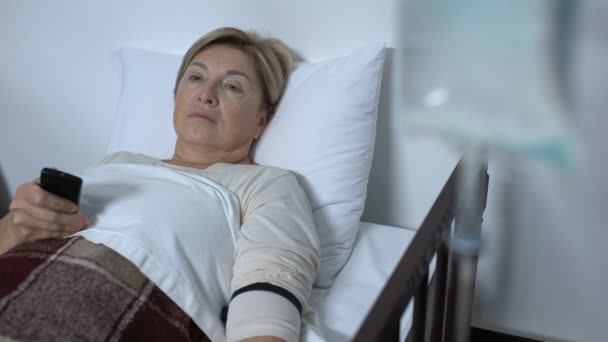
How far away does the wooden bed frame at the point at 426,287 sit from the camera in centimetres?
56

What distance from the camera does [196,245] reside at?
104cm

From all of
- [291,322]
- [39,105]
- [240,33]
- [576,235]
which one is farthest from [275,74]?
[39,105]

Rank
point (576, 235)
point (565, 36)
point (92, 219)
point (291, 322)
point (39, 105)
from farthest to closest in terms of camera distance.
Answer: point (39, 105) < point (576, 235) < point (92, 219) < point (291, 322) < point (565, 36)

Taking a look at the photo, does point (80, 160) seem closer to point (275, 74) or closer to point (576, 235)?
point (275, 74)

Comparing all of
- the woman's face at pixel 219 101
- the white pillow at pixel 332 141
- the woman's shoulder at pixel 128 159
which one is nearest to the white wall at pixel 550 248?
the white pillow at pixel 332 141

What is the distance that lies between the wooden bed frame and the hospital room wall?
0.47 metres

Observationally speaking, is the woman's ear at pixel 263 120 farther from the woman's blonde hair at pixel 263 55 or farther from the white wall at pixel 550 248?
the white wall at pixel 550 248

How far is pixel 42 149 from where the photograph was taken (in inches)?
76.1

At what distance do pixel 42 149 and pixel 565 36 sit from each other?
1.88 meters

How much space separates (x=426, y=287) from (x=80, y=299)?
0.53 metres

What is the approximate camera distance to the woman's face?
4.23 feet

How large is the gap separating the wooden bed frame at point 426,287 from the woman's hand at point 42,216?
635mm

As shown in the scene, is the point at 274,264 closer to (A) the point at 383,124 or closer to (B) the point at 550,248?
(A) the point at 383,124

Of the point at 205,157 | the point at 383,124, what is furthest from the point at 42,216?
the point at 383,124
